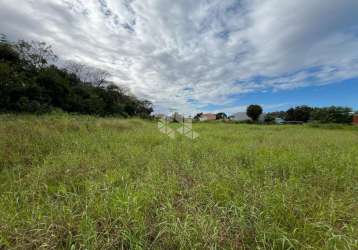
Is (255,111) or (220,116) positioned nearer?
(255,111)

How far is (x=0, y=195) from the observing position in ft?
6.42

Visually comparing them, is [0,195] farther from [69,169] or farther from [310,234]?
[310,234]

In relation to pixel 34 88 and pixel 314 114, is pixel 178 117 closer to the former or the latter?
pixel 34 88

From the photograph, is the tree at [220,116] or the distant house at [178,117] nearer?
the distant house at [178,117]

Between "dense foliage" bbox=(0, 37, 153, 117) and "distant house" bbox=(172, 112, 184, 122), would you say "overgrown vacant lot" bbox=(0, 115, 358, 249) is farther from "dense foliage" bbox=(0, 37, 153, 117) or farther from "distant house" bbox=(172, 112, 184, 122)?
"dense foliage" bbox=(0, 37, 153, 117)

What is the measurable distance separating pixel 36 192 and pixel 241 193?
8.55 feet

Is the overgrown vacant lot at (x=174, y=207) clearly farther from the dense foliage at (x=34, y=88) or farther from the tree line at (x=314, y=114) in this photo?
the tree line at (x=314, y=114)

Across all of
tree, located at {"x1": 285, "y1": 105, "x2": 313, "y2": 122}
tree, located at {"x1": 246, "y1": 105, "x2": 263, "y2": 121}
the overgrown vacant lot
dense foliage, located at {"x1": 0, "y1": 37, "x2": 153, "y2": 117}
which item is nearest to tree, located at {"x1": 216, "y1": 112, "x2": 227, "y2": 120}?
tree, located at {"x1": 246, "y1": 105, "x2": 263, "y2": 121}
